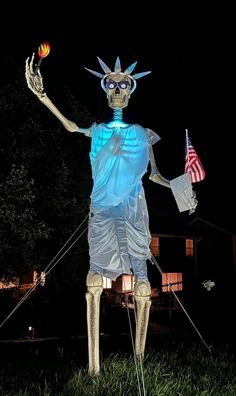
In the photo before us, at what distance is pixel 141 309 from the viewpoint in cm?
548

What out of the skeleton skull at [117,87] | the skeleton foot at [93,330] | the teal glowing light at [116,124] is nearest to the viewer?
the skeleton foot at [93,330]

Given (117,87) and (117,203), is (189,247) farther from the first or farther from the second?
(117,203)

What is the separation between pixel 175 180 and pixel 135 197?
611 mm

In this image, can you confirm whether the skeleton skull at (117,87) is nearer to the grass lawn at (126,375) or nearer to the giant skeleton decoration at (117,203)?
the giant skeleton decoration at (117,203)

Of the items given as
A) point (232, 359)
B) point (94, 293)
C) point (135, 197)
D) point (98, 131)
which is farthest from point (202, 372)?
point (98, 131)

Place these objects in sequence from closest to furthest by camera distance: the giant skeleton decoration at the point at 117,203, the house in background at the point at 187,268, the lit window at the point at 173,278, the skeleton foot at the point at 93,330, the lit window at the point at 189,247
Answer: the skeleton foot at the point at 93,330, the giant skeleton decoration at the point at 117,203, the house in background at the point at 187,268, the lit window at the point at 173,278, the lit window at the point at 189,247

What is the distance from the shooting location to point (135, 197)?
5.71 m

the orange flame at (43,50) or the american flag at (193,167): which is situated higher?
the orange flame at (43,50)

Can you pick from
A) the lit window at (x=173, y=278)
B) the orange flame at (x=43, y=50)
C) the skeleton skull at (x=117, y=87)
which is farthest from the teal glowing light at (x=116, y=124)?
the lit window at (x=173, y=278)

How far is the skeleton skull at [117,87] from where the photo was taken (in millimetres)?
5852

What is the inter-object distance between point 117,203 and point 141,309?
1.26m

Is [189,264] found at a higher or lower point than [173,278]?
higher

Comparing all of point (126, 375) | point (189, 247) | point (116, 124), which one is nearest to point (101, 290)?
point (126, 375)

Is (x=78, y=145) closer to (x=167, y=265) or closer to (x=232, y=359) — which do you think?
(x=232, y=359)
